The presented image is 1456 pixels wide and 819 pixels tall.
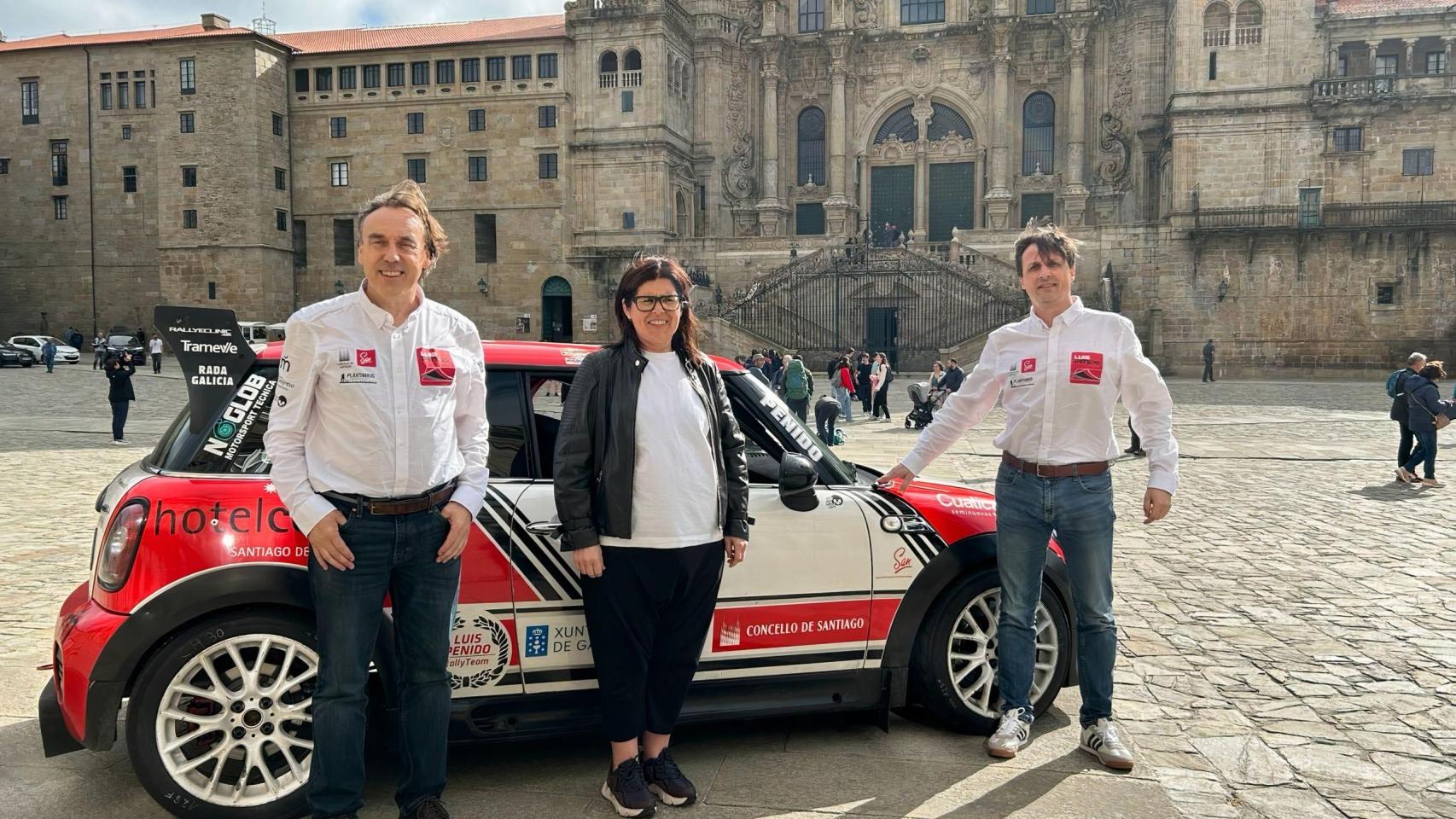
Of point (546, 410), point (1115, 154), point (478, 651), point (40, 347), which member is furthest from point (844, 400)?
point (40, 347)

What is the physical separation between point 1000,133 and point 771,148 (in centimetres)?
1017

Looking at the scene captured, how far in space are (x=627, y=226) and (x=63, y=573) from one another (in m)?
39.2

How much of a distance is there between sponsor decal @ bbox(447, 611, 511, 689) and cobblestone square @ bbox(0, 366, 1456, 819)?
1.49 feet

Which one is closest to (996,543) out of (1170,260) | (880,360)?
(880,360)

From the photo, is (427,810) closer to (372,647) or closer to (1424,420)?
(372,647)

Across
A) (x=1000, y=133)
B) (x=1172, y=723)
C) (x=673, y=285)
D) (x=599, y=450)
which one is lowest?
(x=1172, y=723)

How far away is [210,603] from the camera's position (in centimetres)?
369

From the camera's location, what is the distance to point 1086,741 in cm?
450

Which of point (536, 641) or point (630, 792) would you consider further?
point (536, 641)

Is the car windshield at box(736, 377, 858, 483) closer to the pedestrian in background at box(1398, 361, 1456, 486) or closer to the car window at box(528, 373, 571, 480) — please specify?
the car window at box(528, 373, 571, 480)

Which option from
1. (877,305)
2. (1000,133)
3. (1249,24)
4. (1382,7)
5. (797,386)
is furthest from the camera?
(1000,133)

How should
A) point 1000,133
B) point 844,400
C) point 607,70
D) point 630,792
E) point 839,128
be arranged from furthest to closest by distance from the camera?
point 839,128
point 1000,133
point 607,70
point 844,400
point 630,792

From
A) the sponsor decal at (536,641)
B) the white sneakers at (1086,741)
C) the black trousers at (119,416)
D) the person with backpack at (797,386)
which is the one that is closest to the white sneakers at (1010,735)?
the white sneakers at (1086,741)

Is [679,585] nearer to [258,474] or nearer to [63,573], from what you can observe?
[258,474]
